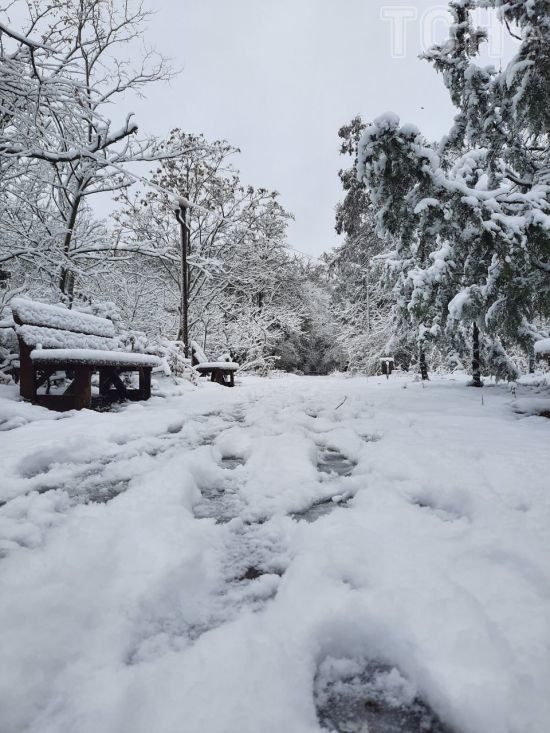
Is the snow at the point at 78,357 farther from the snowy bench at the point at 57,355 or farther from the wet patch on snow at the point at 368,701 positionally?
the wet patch on snow at the point at 368,701

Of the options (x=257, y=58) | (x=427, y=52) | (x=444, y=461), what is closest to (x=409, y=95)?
(x=257, y=58)

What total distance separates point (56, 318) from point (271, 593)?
447 cm

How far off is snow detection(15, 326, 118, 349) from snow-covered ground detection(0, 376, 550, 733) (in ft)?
6.97

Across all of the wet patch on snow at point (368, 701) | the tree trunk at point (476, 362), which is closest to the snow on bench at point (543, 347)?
the wet patch on snow at point (368, 701)

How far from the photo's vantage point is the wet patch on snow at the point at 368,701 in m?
0.66

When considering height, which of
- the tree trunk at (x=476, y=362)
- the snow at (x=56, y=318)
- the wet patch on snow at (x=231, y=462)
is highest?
the snow at (x=56, y=318)

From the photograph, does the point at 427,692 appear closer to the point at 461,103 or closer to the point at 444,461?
the point at 444,461

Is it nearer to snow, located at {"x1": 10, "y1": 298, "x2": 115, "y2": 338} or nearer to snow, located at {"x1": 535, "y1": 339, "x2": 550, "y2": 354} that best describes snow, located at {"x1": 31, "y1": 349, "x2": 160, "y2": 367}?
snow, located at {"x1": 10, "y1": 298, "x2": 115, "y2": 338}

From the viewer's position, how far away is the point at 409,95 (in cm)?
5769

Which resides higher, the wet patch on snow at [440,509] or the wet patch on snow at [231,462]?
the wet patch on snow at [440,509]

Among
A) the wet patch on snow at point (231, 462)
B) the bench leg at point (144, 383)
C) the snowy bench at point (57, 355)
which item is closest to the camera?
the wet patch on snow at point (231, 462)

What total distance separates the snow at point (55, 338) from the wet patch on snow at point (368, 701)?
406 centimetres

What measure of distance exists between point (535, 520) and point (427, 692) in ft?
2.96

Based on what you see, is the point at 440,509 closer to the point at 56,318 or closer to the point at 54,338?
the point at 54,338
